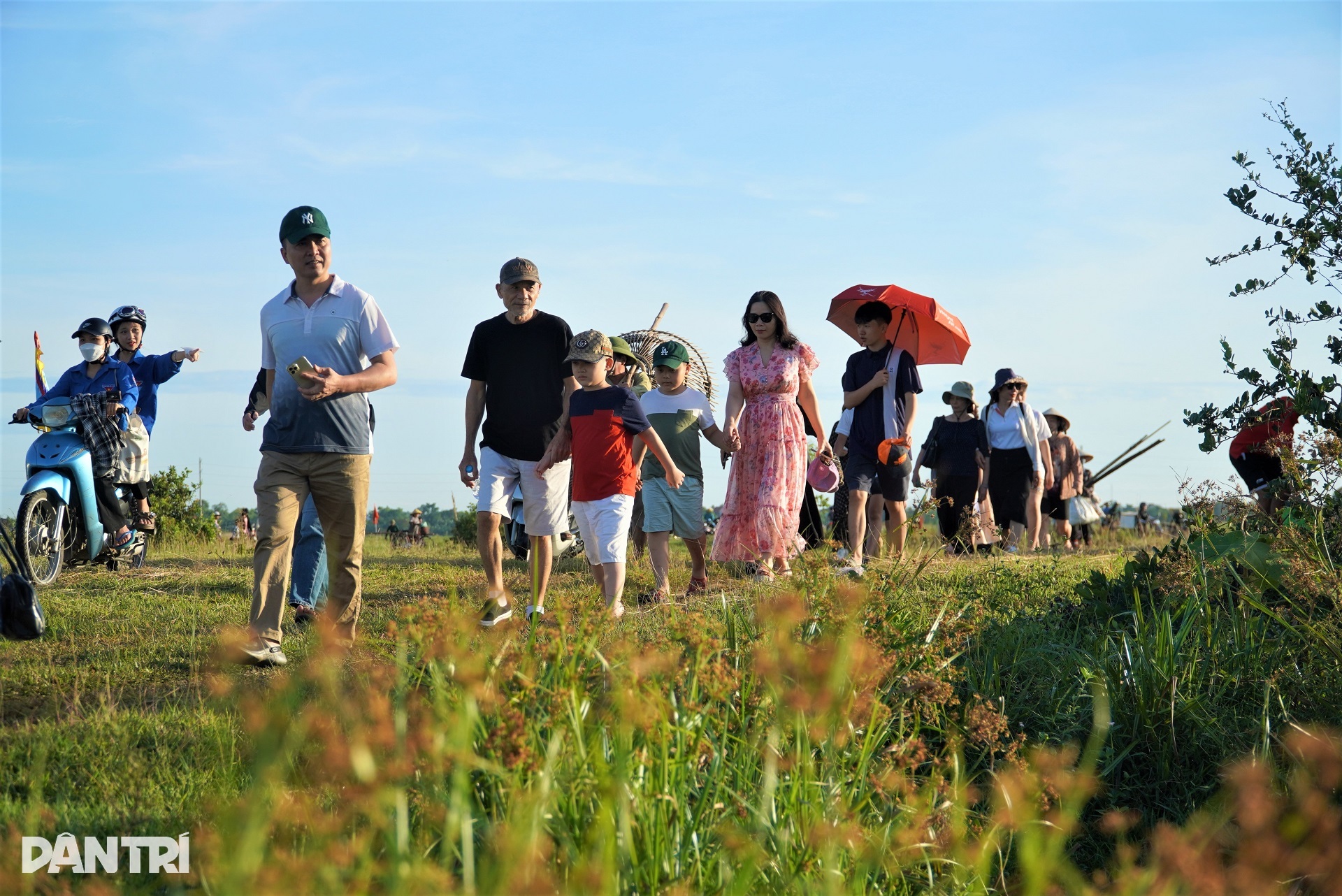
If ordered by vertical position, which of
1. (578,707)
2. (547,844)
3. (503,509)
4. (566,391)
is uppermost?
(566,391)

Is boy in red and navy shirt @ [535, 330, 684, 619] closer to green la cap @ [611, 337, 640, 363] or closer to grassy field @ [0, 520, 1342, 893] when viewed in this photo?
grassy field @ [0, 520, 1342, 893]

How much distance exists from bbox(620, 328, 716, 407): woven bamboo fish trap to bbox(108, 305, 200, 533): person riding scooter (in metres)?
4.07

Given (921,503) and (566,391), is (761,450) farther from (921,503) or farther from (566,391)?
(921,503)

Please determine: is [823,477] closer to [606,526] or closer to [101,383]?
[606,526]

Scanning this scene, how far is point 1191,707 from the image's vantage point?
4.66 metres

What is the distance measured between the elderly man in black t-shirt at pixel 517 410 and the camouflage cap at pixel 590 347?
0.18 m

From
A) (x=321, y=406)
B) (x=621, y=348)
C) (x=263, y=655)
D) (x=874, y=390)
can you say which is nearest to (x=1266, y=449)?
(x=874, y=390)

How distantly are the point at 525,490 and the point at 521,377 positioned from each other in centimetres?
64

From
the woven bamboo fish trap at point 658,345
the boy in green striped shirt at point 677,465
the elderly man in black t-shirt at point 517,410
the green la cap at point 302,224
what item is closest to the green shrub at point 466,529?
the woven bamboo fish trap at point 658,345

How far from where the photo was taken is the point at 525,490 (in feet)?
21.5

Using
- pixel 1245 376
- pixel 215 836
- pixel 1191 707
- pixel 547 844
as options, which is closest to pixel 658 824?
pixel 547 844

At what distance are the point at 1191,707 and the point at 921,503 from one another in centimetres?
137

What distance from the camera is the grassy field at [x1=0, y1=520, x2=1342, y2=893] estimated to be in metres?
2.24

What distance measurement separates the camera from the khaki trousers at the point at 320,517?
5.30 m
